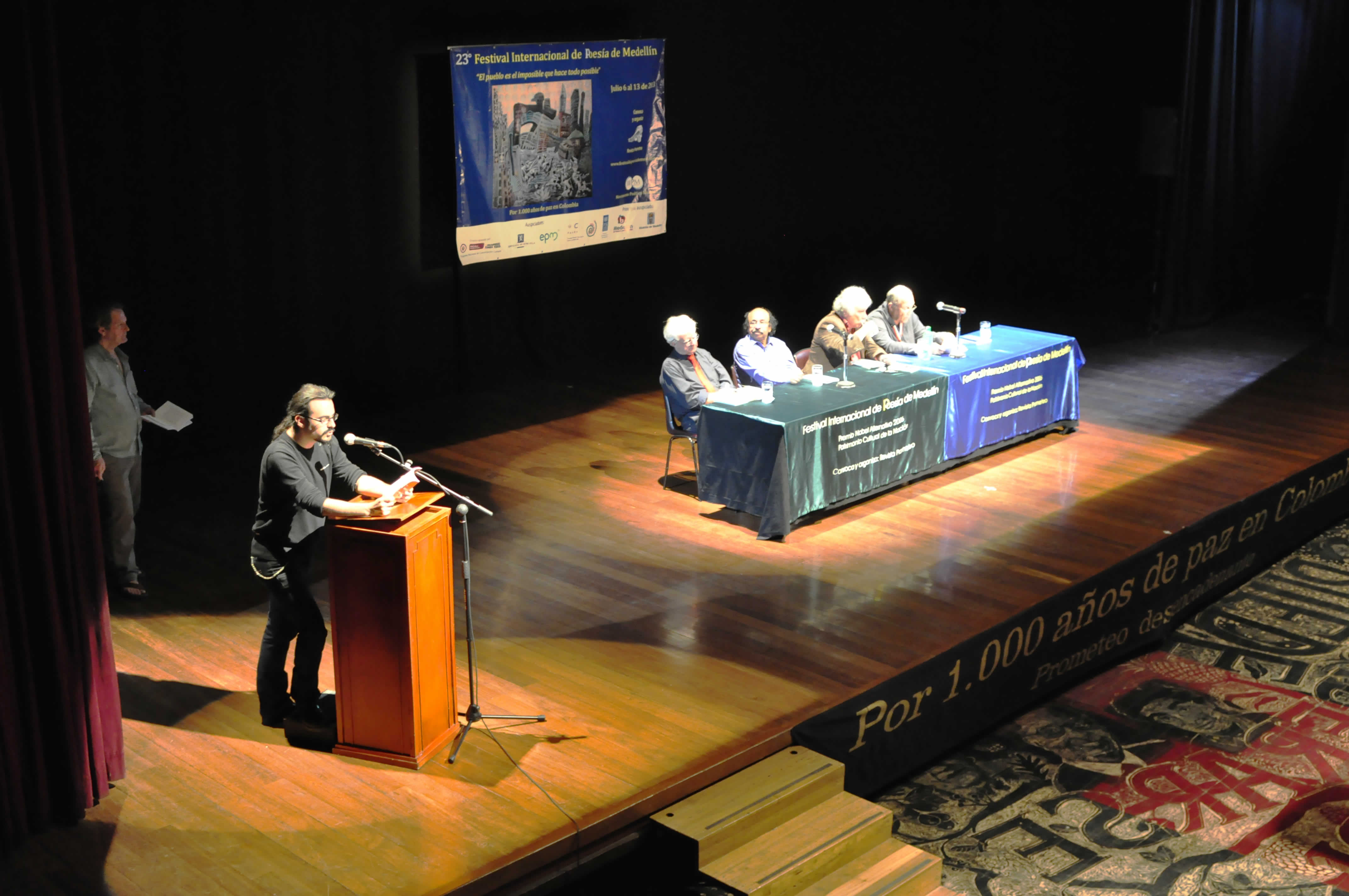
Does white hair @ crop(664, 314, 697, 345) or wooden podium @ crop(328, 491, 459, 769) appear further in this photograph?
white hair @ crop(664, 314, 697, 345)

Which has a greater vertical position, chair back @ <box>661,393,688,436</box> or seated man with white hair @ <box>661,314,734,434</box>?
seated man with white hair @ <box>661,314,734,434</box>

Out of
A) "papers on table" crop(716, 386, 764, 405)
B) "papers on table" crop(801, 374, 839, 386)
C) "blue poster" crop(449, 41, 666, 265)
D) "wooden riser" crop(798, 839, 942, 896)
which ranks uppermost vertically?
"blue poster" crop(449, 41, 666, 265)

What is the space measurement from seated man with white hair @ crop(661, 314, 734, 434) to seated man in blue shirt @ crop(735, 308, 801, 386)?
0.13 meters

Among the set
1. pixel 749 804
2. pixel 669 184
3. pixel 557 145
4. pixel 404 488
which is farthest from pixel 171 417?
pixel 669 184

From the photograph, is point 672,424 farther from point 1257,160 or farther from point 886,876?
point 1257,160

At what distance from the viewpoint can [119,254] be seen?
23.0 ft

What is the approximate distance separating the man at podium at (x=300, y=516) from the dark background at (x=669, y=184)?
3.28m

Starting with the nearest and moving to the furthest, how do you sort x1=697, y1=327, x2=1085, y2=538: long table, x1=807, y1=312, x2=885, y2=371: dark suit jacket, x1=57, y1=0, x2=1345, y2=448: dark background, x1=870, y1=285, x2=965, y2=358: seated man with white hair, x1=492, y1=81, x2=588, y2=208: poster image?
x1=697, y1=327, x2=1085, y2=538: long table < x1=57, y1=0, x2=1345, y2=448: dark background < x1=807, y1=312, x2=885, y2=371: dark suit jacket < x1=870, y1=285, x2=965, y2=358: seated man with white hair < x1=492, y1=81, x2=588, y2=208: poster image

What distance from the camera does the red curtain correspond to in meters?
3.76

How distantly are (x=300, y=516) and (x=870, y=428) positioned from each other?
3.34m

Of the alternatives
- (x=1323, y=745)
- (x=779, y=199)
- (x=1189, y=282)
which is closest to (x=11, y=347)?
(x=1323, y=745)

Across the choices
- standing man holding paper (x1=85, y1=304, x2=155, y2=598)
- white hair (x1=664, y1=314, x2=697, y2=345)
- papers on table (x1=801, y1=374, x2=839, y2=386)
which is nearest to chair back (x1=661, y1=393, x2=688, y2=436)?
white hair (x1=664, y1=314, x2=697, y2=345)

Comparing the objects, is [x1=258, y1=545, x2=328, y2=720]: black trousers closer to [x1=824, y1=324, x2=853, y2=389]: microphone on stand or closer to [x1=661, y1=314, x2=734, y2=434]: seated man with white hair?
[x1=661, y1=314, x2=734, y2=434]: seated man with white hair

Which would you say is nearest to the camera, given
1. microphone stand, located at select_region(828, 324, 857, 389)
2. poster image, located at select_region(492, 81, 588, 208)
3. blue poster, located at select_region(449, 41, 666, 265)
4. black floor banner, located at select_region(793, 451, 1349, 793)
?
black floor banner, located at select_region(793, 451, 1349, 793)
